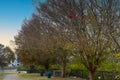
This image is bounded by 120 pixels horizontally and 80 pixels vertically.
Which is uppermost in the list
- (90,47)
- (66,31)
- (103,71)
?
(66,31)

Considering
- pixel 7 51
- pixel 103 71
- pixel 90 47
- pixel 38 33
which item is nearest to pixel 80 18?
pixel 90 47

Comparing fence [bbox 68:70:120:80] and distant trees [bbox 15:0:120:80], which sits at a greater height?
distant trees [bbox 15:0:120:80]

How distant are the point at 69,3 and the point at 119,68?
6.83 metres

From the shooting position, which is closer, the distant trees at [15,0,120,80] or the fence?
the distant trees at [15,0,120,80]

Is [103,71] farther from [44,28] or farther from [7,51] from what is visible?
[7,51]

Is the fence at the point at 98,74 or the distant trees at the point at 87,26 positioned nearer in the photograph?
the distant trees at the point at 87,26

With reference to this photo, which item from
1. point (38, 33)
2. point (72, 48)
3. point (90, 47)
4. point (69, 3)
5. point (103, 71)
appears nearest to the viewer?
point (69, 3)

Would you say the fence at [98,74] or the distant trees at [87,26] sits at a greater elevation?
the distant trees at [87,26]

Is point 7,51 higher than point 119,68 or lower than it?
higher

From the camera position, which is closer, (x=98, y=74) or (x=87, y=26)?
(x=87, y=26)

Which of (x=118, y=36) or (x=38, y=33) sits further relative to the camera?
(x=38, y=33)

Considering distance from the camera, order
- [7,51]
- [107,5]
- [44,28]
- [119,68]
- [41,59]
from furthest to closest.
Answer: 1. [7,51]
2. [41,59]
3. [44,28]
4. [107,5]
5. [119,68]

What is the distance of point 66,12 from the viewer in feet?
71.1

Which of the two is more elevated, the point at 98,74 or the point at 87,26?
the point at 87,26
